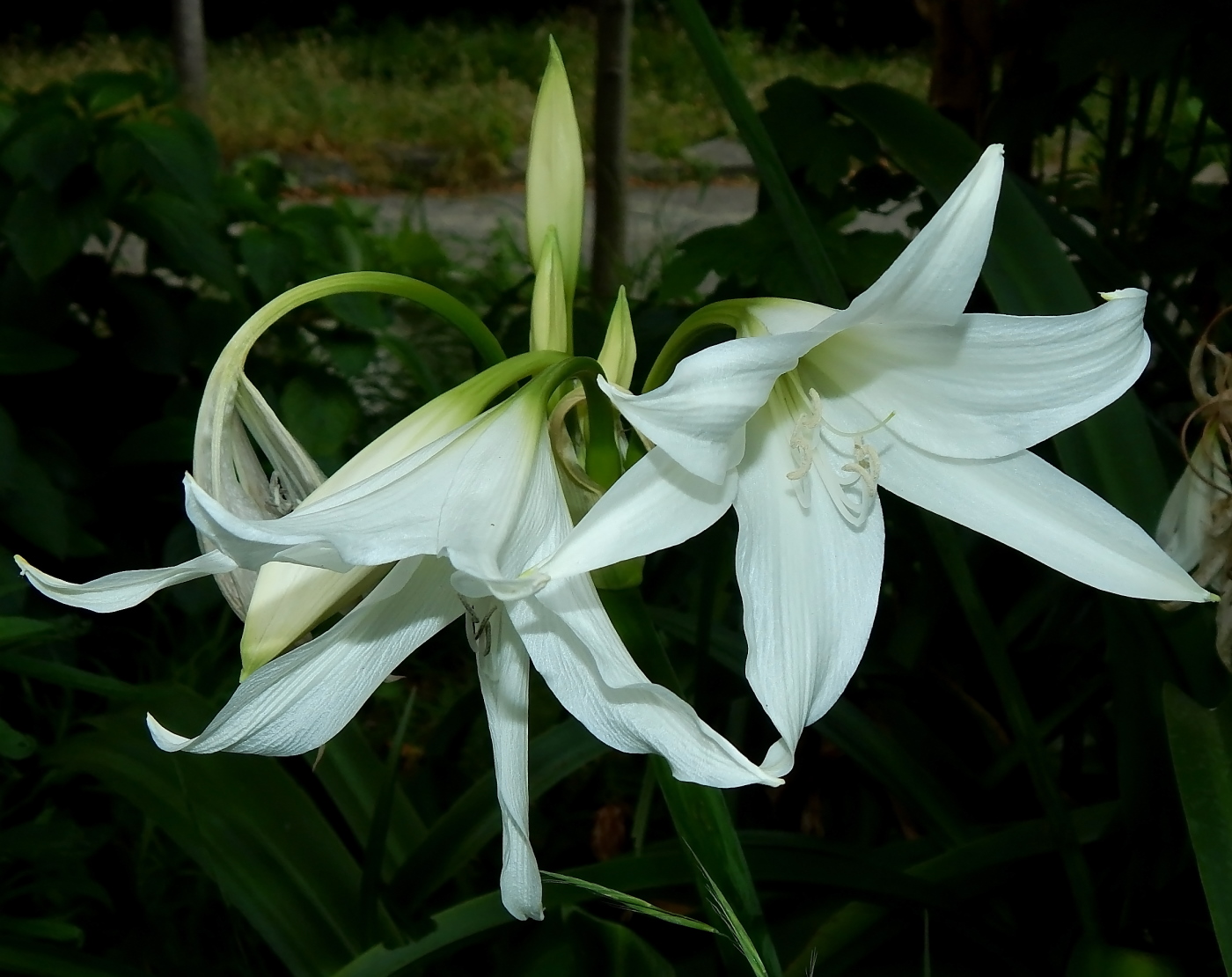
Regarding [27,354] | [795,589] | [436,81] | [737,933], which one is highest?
[795,589]

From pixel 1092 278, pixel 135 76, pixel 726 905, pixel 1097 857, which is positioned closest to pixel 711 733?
pixel 726 905

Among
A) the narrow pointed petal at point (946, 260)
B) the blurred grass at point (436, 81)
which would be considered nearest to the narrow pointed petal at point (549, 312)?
the narrow pointed petal at point (946, 260)

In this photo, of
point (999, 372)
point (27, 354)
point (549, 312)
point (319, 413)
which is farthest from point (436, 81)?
point (999, 372)

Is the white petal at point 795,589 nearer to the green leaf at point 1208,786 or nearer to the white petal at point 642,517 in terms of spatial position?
the white petal at point 642,517

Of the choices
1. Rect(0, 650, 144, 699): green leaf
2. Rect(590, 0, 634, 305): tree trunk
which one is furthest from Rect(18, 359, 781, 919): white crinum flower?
Rect(590, 0, 634, 305): tree trunk

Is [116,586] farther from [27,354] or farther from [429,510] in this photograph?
[27,354]

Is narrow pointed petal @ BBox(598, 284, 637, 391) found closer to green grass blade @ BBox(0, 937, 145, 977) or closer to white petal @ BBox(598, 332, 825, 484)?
white petal @ BBox(598, 332, 825, 484)

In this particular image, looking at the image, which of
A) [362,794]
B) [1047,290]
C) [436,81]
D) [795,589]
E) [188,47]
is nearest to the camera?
[795,589]
